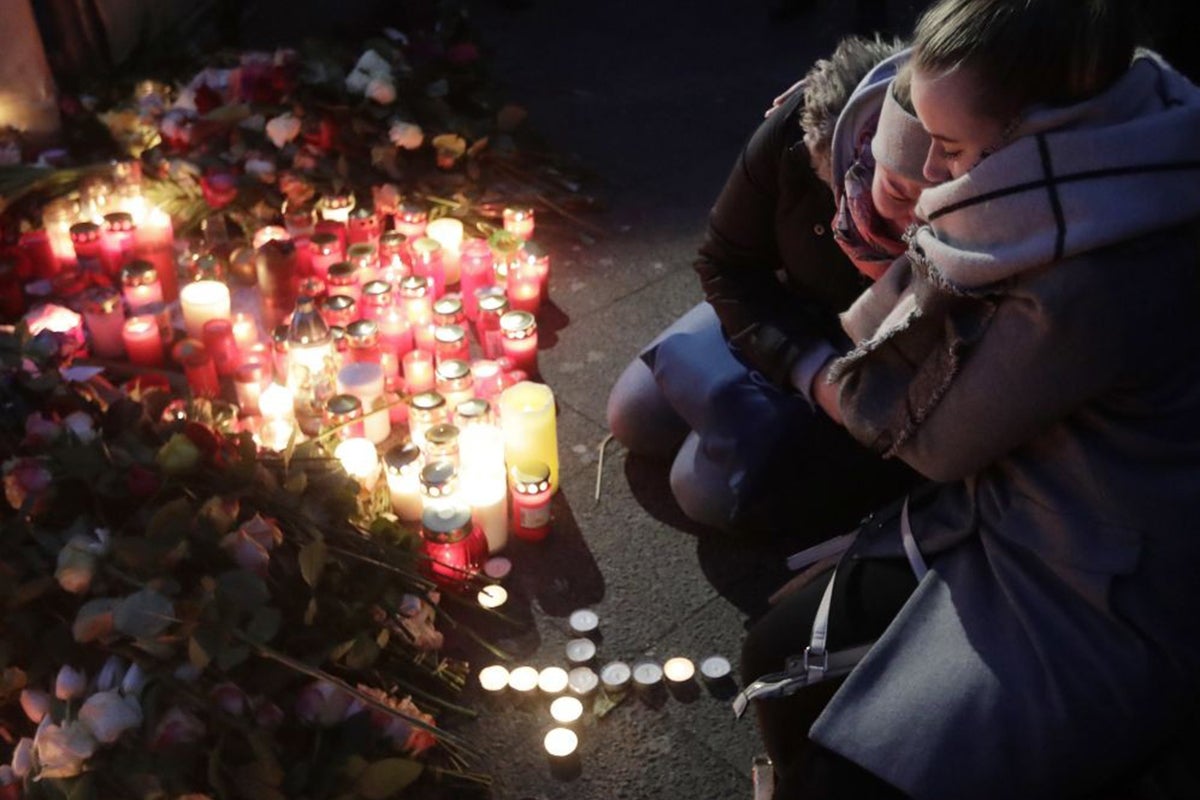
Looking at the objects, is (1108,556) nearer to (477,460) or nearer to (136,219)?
(477,460)

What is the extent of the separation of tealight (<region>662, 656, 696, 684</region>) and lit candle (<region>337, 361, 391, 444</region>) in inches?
38.8

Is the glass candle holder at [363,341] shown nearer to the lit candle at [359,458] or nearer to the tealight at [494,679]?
the lit candle at [359,458]

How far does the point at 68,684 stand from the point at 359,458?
2.96 ft

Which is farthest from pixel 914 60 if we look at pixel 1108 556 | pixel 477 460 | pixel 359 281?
pixel 359 281

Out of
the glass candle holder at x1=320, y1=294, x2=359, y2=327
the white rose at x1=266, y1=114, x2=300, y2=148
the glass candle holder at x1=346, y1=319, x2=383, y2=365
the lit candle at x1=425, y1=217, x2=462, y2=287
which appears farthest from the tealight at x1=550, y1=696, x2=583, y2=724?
the white rose at x1=266, y1=114, x2=300, y2=148

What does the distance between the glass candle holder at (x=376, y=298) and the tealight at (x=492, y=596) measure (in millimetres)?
982

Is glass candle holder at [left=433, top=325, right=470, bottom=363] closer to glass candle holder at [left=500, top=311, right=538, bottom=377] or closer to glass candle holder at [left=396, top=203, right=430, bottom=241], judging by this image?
glass candle holder at [left=500, top=311, right=538, bottom=377]

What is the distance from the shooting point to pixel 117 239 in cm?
347

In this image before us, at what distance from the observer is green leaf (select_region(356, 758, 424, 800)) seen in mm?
1924

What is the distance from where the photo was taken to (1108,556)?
1.48 m

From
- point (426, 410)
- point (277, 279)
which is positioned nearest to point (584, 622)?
point (426, 410)

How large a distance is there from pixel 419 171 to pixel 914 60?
2.88 meters

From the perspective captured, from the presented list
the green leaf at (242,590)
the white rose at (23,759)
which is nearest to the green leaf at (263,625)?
the green leaf at (242,590)

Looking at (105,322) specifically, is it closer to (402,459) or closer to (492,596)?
(402,459)
